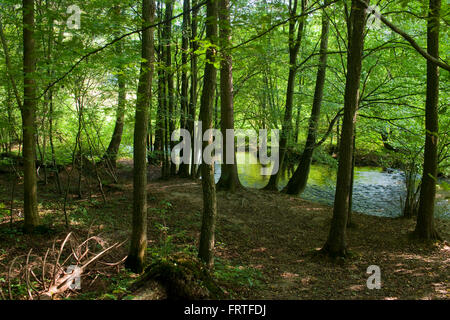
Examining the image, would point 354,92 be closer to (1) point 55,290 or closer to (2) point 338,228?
(2) point 338,228

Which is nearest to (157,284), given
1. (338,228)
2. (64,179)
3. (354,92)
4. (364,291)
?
(364,291)

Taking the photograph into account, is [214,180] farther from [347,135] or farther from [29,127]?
[29,127]

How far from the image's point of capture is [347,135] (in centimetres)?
586

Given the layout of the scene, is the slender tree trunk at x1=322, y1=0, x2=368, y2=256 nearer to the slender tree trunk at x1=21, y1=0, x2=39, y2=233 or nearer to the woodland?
the woodland

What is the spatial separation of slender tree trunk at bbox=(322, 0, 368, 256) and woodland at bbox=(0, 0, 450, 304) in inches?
1.1

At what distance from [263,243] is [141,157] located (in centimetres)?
393

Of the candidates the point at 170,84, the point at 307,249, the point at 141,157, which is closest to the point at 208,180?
the point at 141,157

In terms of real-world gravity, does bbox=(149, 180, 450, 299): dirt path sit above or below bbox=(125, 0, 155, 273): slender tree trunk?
below

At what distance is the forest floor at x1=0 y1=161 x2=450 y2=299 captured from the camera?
4.66 metres

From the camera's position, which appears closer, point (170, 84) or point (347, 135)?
point (347, 135)

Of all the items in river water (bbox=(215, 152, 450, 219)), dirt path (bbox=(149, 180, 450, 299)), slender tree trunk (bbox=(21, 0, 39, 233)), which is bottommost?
dirt path (bbox=(149, 180, 450, 299))

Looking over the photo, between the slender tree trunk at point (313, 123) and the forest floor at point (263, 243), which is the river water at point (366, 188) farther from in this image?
the forest floor at point (263, 243)

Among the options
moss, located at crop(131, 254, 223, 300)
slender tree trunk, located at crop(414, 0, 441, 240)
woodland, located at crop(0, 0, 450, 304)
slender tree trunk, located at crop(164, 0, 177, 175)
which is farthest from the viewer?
slender tree trunk, located at crop(164, 0, 177, 175)

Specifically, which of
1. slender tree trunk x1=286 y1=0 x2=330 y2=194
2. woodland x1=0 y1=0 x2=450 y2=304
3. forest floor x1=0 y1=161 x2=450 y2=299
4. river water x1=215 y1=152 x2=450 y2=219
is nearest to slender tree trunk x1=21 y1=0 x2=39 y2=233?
woodland x1=0 y1=0 x2=450 y2=304
